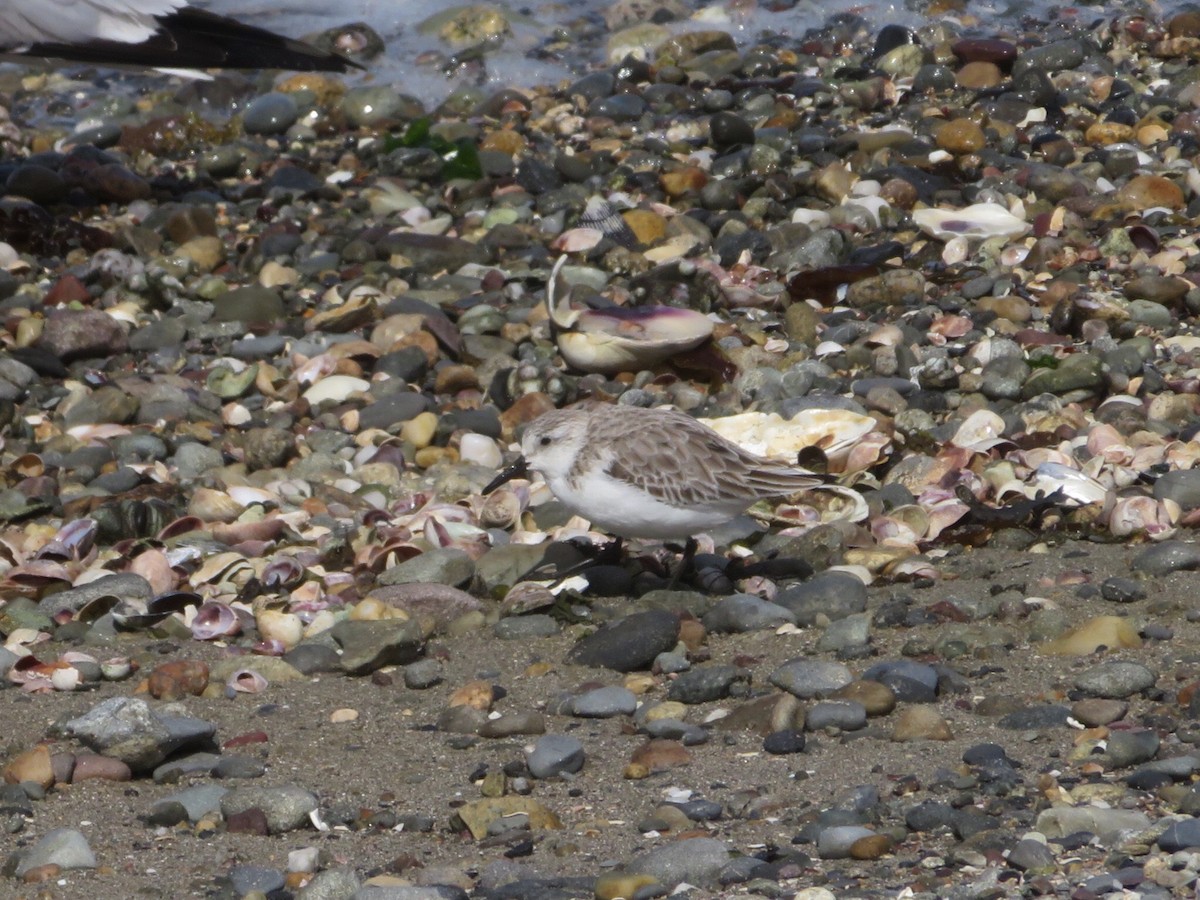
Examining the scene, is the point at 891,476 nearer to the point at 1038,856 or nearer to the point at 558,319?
the point at 558,319

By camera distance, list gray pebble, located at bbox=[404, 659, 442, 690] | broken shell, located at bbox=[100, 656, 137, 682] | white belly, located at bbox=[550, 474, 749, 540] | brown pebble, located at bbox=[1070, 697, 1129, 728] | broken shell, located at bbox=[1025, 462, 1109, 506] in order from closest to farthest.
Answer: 1. brown pebble, located at bbox=[1070, 697, 1129, 728]
2. gray pebble, located at bbox=[404, 659, 442, 690]
3. broken shell, located at bbox=[100, 656, 137, 682]
4. white belly, located at bbox=[550, 474, 749, 540]
5. broken shell, located at bbox=[1025, 462, 1109, 506]

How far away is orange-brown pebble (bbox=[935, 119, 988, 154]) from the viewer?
25.9 feet

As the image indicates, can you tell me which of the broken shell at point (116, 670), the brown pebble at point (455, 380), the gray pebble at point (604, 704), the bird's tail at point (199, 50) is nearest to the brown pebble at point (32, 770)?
the broken shell at point (116, 670)

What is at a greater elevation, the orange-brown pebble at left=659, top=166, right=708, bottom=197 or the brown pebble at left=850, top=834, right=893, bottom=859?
the brown pebble at left=850, top=834, right=893, bottom=859

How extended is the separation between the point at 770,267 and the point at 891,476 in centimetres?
187

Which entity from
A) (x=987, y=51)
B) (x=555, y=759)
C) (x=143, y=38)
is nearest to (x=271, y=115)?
(x=143, y=38)

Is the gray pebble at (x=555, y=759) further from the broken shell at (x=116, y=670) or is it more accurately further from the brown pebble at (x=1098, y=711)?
the broken shell at (x=116, y=670)

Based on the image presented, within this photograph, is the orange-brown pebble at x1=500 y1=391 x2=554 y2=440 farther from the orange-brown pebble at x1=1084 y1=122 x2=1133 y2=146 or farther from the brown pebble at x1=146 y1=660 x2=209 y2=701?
the orange-brown pebble at x1=1084 y1=122 x2=1133 y2=146

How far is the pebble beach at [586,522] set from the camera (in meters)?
3.25

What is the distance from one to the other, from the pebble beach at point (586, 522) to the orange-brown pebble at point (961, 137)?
0.9 inches

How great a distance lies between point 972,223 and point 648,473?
3107 mm

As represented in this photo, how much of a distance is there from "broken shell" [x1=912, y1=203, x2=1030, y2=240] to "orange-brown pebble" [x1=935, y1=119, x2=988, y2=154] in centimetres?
85

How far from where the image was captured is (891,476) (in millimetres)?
5266

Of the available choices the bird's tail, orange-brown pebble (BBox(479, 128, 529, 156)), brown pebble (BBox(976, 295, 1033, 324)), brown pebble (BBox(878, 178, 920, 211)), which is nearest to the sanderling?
brown pebble (BBox(976, 295, 1033, 324))
